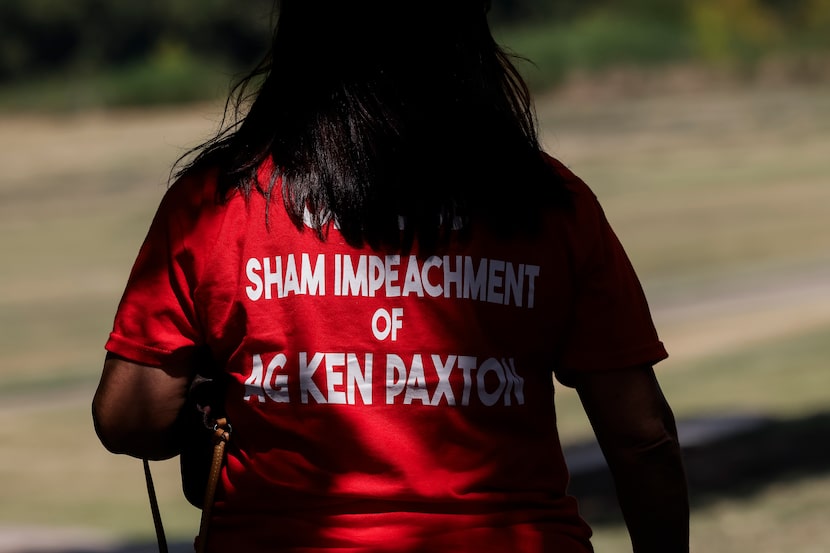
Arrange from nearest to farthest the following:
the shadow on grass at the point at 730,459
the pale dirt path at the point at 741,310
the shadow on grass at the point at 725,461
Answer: the shadow on grass at the point at 725,461 → the shadow on grass at the point at 730,459 → the pale dirt path at the point at 741,310

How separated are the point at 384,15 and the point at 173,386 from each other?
575mm

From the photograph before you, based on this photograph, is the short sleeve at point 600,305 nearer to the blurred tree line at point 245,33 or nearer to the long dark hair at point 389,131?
the long dark hair at point 389,131

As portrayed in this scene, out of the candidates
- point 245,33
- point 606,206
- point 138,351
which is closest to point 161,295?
point 138,351

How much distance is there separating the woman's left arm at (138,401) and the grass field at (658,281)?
654mm

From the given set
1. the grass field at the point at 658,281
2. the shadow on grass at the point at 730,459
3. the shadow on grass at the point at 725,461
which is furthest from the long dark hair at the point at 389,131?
the shadow on grass at the point at 730,459

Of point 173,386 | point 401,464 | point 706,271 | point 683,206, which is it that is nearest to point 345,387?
point 401,464

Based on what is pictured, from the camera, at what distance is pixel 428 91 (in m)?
2.05

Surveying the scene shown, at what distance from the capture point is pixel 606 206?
22.7 metres

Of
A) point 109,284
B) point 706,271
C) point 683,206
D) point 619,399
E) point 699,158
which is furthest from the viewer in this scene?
point 699,158

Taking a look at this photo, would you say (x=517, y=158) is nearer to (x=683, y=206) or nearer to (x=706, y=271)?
(x=706, y=271)

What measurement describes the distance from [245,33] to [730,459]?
32147 mm

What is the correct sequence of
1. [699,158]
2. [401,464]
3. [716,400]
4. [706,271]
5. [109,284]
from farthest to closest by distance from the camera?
[699,158] < [109,284] < [706,271] < [716,400] < [401,464]

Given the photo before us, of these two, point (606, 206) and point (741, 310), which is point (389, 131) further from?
point (606, 206)

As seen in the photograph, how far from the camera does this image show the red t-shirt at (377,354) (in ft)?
6.20
